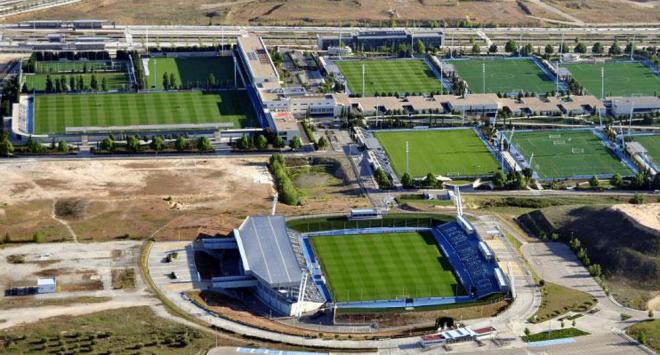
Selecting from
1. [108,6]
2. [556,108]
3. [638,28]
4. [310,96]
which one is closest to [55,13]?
[108,6]

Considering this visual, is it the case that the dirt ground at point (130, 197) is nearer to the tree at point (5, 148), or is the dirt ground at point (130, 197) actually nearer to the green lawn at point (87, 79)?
the tree at point (5, 148)

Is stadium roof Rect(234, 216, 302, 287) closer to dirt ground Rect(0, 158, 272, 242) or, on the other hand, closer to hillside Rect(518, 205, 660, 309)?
dirt ground Rect(0, 158, 272, 242)

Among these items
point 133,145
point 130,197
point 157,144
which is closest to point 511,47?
point 157,144

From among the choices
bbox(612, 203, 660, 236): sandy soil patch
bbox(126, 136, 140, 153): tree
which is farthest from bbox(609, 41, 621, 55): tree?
bbox(126, 136, 140, 153): tree

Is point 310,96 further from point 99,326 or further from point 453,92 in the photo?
point 99,326

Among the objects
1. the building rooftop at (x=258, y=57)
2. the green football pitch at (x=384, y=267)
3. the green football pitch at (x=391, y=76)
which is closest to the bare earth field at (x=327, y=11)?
the building rooftop at (x=258, y=57)

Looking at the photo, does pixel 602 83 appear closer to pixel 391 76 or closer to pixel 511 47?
pixel 511 47

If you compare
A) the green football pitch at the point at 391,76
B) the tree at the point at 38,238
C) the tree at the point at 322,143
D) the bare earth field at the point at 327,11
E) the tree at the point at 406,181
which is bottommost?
the tree at the point at 38,238
